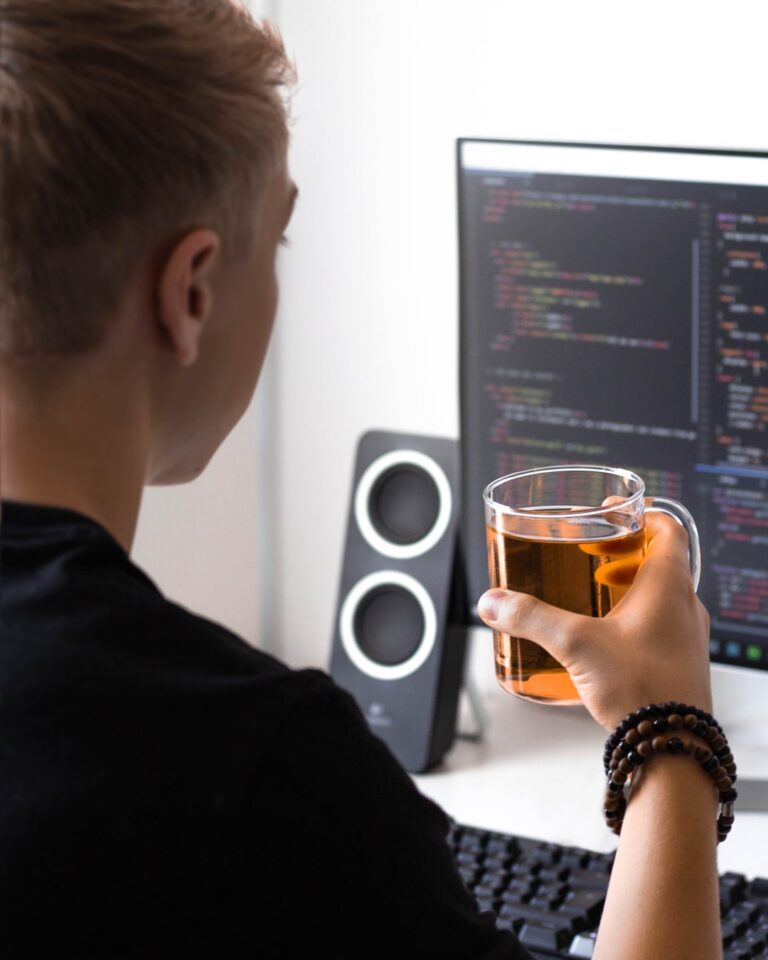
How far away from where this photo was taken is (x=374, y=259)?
5.05 feet

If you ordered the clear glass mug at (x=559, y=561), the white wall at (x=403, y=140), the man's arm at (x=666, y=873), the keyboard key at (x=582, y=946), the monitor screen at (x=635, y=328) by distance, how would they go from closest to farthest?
1. the man's arm at (x=666, y=873)
2. the clear glass mug at (x=559, y=561)
3. the keyboard key at (x=582, y=946)
4. the monitor screen at (x=635, y=328)
5. the white wall at (x=403, y=140)

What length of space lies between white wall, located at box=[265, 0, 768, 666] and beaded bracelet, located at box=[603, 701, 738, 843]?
0.70 metres

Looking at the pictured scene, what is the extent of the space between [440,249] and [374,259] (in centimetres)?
8

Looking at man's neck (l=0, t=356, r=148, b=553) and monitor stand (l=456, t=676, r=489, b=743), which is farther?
monitor stand (l=456, t=676, r=489, b=743)

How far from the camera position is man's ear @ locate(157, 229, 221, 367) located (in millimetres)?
647

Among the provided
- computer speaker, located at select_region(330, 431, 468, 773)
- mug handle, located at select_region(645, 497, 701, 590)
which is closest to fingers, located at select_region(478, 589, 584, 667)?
mug handle, located at select_region(645, 497, 701, 590)

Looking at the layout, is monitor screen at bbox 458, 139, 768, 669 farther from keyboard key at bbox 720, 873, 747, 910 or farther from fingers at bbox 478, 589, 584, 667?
fingers at bbox 478, 589, 584, 667

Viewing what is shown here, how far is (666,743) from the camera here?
0.80m

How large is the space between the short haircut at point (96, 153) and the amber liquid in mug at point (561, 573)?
301 millimetres

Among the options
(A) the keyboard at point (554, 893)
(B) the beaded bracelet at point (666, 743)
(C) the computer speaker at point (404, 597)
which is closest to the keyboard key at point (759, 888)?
(A) the keyboard at point (554, 893)

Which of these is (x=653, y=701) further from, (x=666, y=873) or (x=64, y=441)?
(x=64, y=441)

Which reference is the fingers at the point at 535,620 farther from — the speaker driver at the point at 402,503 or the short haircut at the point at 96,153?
the speaker driver at the point at 402,503

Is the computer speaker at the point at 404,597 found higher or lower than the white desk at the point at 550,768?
higher

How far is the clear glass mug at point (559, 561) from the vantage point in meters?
0.87
